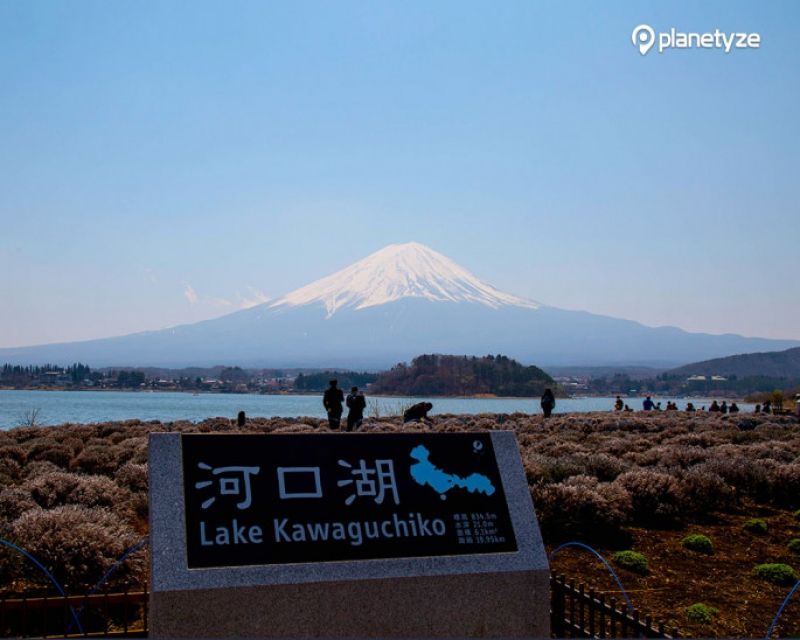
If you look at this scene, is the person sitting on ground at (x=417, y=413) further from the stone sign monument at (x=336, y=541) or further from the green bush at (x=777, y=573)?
the stone sign monument at (x=336, y=541)

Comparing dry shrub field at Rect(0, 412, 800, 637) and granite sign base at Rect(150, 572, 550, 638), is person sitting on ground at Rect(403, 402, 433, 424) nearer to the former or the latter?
dry shrub field at Rect(0, 412, 800, 637)

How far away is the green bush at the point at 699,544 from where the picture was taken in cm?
1157

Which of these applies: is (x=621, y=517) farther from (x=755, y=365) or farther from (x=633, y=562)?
(x=755, y=365)

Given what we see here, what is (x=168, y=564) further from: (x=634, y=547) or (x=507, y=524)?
(x=634, y=547)

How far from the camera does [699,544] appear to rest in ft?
38.1

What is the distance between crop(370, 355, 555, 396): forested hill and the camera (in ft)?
349

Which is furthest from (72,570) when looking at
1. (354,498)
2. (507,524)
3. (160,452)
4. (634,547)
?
(634,547)

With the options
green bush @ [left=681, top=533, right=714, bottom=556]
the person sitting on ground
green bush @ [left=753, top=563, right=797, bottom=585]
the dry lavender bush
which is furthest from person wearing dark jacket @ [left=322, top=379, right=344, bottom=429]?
green bush @ [left=753, top=563, right=797, bottom=585]

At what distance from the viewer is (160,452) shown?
6.71m

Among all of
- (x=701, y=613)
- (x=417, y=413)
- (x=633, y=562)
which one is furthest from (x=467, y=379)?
(x=701, y=613)

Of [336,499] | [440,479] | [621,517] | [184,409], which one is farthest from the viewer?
[184,409]

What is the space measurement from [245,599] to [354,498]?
115cm

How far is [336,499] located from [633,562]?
5.07 m

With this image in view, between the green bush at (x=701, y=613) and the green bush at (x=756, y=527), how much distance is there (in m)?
4.21
